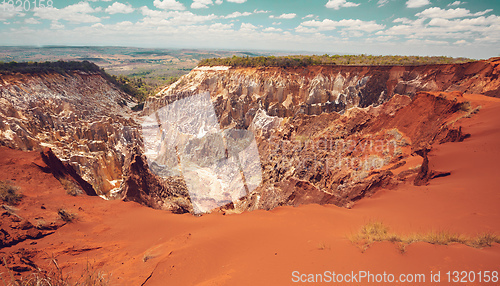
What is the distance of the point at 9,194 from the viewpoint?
771 cm

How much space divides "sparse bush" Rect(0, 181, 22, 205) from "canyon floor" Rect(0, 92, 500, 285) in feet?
1.16

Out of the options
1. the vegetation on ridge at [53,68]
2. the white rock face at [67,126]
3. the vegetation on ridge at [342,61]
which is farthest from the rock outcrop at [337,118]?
the vegetation on ridge at [53,68]

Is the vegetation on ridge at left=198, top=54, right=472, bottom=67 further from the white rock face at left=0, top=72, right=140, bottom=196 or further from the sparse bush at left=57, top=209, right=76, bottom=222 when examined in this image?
the sparse bush at left=57, top=209, right=76, bottom=222

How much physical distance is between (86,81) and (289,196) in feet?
176

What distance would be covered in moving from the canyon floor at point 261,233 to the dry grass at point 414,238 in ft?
0.51

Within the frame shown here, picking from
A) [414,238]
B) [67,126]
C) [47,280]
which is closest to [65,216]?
[47,280]

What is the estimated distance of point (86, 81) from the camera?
4816cm

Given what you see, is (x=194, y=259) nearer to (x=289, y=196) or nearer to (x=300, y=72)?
(x=289, y=196)

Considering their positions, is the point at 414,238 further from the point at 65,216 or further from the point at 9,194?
the point at 9,194

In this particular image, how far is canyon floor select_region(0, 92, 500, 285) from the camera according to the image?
466 cm

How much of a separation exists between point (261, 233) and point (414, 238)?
12.7 ft

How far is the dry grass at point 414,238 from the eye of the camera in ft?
14.9

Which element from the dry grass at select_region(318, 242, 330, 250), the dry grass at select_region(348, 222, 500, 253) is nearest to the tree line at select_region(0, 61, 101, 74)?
the dry grass at select_region(318, 242, 330, 250)

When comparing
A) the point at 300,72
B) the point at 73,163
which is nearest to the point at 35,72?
the point at 73,163
